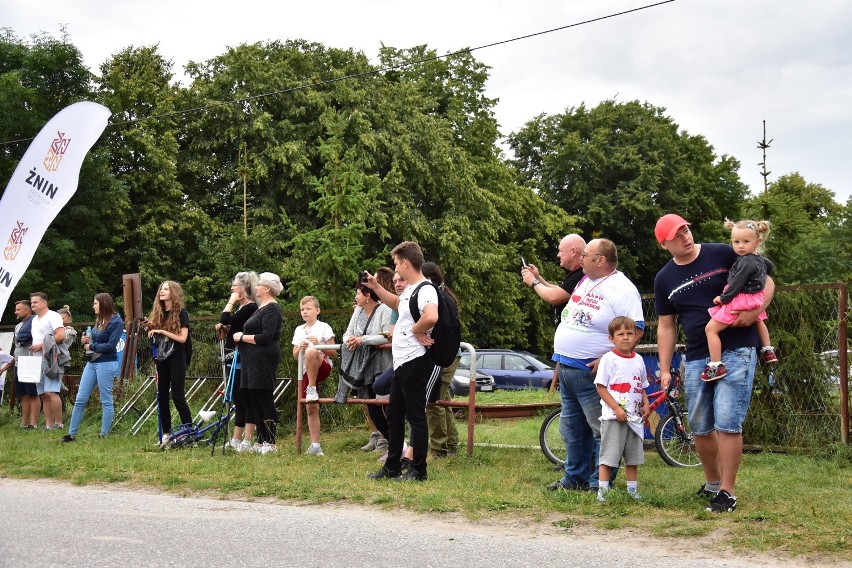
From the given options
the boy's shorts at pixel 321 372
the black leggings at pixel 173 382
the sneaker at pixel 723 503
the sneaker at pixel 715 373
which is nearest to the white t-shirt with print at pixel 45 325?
the black leggings at pixel 173 382

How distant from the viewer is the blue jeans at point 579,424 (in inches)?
304

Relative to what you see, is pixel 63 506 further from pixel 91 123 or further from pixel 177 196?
pixel 177 196

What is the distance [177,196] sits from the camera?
38406mm

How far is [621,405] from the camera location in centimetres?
728

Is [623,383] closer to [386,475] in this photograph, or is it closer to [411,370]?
[411,370]

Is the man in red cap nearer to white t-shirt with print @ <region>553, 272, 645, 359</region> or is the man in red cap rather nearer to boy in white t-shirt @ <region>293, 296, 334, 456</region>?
white t-shirt with print @ <region>553, 272, 645, 359</region>

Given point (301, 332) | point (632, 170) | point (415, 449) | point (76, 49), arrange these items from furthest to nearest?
1. point (632, 170)
2. point (76, 49)
3. point (301, 332)
4. point (415, 449)

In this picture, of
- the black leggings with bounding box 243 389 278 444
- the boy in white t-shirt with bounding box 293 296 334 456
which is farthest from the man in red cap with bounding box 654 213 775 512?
the black leggings with bounding box 243 389 278 444

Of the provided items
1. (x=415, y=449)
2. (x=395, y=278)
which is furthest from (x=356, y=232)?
(x=415, y=449)

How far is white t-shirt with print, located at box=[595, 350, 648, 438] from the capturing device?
727 cm

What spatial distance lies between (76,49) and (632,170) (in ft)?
83.7

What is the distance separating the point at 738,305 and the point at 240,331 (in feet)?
20.4

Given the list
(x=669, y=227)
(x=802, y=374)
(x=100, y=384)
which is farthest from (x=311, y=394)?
(x=802, y=374)

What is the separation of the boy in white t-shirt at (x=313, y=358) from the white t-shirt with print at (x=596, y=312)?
3810mm
